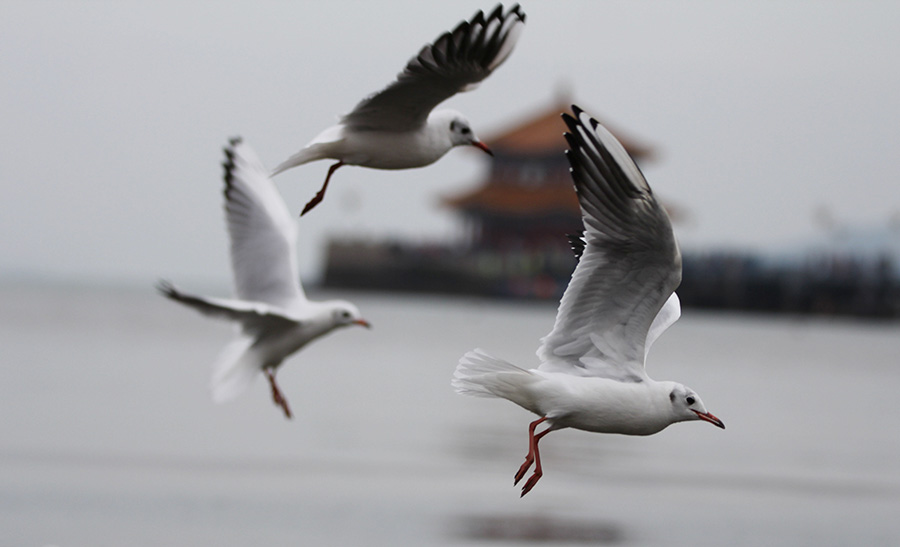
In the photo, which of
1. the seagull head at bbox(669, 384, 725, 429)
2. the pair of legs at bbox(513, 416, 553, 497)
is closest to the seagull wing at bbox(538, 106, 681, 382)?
the seagull head at bbox(669, 384, 725, 429)

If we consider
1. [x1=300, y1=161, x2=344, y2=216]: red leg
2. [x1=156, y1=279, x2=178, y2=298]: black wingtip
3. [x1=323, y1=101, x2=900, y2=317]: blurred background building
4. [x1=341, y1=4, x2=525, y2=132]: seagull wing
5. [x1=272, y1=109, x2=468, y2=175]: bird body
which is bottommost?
[x1=323, y1=101, x2=900, y2=317]: blurred background building

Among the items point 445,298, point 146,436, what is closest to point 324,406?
point 146,436

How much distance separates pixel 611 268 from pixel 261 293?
393cm

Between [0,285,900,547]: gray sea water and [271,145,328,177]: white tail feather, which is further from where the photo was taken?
[0,285,900,547]: gray sea water

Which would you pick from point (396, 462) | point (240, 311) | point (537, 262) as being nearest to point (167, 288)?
point (240, 311)

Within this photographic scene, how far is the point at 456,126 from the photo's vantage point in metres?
5.94

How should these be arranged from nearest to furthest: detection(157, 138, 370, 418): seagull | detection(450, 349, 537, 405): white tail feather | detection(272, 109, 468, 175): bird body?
detection(272, 109, 468, 175): bird body < detection(450, 349, 537, 405): white tail feather < detection(157, 138, 370, 418): seagull

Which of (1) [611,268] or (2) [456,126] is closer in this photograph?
Result: (1) [611,268]

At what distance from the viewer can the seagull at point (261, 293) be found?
880 cm

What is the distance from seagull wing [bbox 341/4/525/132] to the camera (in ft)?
18.4

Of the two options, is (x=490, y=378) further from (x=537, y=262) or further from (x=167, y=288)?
(x=537, y=262)

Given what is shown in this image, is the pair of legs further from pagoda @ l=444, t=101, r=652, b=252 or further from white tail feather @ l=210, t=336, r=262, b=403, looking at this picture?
pagoda @ l=444, t=101, r=652, b=252

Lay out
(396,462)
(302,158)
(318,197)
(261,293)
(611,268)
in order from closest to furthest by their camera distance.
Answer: (318,197) < (302,158) < (611,268) < (261,293) < (396,462)

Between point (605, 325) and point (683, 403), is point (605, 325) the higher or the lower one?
the higher one
